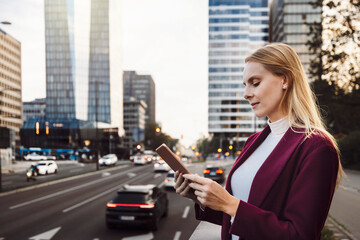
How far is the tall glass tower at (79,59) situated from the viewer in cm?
10494

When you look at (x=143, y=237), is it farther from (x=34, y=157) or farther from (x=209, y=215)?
(x=34, y=157)

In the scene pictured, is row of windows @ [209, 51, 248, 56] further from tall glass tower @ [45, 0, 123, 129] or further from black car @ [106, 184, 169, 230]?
black car @ [106, 184, 169, 230]

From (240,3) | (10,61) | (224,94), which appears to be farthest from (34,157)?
(240,3)

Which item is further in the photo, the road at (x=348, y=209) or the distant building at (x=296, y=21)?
the distant building at (x=296, y=21)

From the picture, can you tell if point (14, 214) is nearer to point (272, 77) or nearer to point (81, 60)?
point (272, 77)

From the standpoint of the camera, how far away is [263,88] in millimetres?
1499

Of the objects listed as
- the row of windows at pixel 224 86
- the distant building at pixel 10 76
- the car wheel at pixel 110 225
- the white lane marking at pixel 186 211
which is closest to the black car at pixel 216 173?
the white lane marking at pixel 186 211

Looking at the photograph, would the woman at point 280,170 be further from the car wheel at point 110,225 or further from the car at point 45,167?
the car at point 45,167

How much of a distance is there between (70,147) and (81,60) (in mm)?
44950

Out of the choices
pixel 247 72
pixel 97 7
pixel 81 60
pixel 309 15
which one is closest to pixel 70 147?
pixel 81 60

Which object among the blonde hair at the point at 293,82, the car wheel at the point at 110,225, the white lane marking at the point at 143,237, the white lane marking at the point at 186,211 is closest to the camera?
the blonde hair at the point at 293,82

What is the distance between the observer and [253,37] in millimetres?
119438

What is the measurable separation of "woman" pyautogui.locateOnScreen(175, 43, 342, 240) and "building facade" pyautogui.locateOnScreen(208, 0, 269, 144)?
383ft

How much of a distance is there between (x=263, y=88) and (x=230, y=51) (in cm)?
12221
